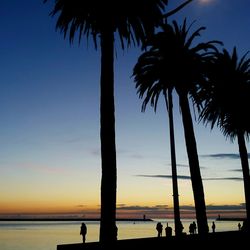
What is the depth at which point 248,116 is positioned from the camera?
3225 cm

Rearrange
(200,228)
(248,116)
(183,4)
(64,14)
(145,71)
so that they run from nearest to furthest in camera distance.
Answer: (183,4) → (64,14) → (200,228) → (145,71) → (248,116)

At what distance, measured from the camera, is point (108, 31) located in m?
17.6

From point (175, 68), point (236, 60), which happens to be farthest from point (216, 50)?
point (236, 60)

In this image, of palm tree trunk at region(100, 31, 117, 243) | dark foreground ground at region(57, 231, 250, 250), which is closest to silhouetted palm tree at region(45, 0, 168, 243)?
palm tree trunk at region(100, 31, 117, 243)

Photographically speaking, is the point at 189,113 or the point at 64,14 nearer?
the point at 64,14

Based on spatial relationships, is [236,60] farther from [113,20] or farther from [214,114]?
[113,20]

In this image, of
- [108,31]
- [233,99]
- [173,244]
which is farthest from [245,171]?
[108,31]

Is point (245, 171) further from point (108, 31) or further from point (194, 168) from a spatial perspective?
point (108, 31)

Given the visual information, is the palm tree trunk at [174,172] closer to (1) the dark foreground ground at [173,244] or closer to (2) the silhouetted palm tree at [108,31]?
(1) the dark foreground ground at [173,244]

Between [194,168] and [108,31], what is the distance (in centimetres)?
1011

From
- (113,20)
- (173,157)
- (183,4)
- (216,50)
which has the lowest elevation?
(173,157)

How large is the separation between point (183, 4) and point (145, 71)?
12.6m

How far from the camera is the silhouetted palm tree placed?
15164 mm

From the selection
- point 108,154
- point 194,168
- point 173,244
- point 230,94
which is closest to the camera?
point 108,154
